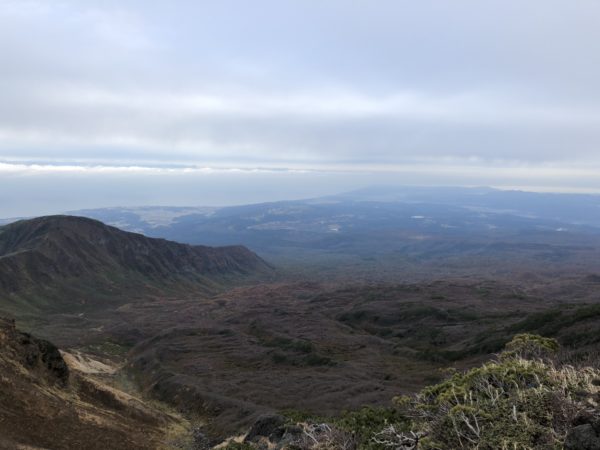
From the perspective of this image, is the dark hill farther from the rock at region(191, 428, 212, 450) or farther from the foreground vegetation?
the foreground vegetation

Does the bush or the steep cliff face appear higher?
the bush

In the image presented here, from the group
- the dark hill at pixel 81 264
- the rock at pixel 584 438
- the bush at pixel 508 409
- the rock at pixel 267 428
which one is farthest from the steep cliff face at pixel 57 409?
the dark hill at pixel 81 264

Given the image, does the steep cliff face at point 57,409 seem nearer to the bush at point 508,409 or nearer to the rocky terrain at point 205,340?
the rocky terrain at point 205,340

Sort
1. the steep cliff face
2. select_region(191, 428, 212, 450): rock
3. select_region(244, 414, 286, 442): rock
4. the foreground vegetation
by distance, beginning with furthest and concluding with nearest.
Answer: select_region(191, 428, 212, 450): rock → the steep cliff face → select_region(244, 414, 286, 442): rock → the foreground vegetation

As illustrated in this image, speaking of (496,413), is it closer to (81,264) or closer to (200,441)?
(200,441)

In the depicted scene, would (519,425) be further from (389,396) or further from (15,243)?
(15,243)

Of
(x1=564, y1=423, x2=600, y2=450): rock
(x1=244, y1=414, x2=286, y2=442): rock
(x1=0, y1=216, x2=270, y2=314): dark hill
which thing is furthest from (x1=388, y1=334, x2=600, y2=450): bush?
(x1=0, y1=216, x2=270, y2=314): dark hill
